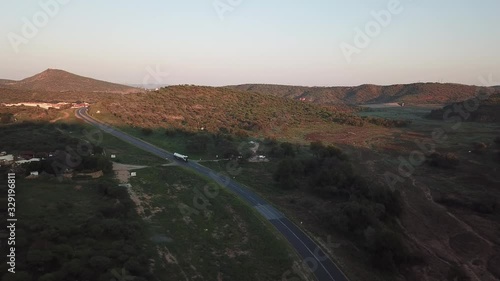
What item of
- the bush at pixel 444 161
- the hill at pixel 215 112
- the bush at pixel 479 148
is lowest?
the bush at pixel 444 161

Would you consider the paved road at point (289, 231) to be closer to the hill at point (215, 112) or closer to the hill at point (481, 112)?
the hill at point (215, 112)

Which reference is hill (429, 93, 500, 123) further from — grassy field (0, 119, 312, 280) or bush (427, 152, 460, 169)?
grassy field (0, 119, 312, 280)

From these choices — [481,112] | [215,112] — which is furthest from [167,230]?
[481,112]

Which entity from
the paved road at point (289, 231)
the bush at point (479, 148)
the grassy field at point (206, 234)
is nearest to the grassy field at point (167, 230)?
the grassy field at point (206, 234)

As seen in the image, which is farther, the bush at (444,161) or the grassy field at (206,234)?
the bush at (444,161)

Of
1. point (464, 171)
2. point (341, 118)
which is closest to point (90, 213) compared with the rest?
point (464, 171)

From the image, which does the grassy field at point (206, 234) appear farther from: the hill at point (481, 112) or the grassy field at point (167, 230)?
the hill at point (481, 112)

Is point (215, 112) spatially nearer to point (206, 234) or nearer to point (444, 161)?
point (444, 161)

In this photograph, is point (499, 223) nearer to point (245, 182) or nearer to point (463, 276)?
point (463, 276)

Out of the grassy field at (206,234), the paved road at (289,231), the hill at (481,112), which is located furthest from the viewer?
the hill at (481,112)

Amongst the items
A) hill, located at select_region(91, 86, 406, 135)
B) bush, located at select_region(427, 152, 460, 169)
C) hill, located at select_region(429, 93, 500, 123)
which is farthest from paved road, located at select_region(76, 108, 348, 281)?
hill, located at select_region(429, 93, 500, 123)

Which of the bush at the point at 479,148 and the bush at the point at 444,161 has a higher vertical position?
the bush at the point at 479,148

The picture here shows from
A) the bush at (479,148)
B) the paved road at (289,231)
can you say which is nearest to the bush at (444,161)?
the bush at (479,148)

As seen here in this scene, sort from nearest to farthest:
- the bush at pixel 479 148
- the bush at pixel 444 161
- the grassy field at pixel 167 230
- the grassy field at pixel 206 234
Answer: the grassy field at pixel 167 230
the grassy field at pixel 206 234
the bush at pixel 444 161
the bush at pixel 479 148
